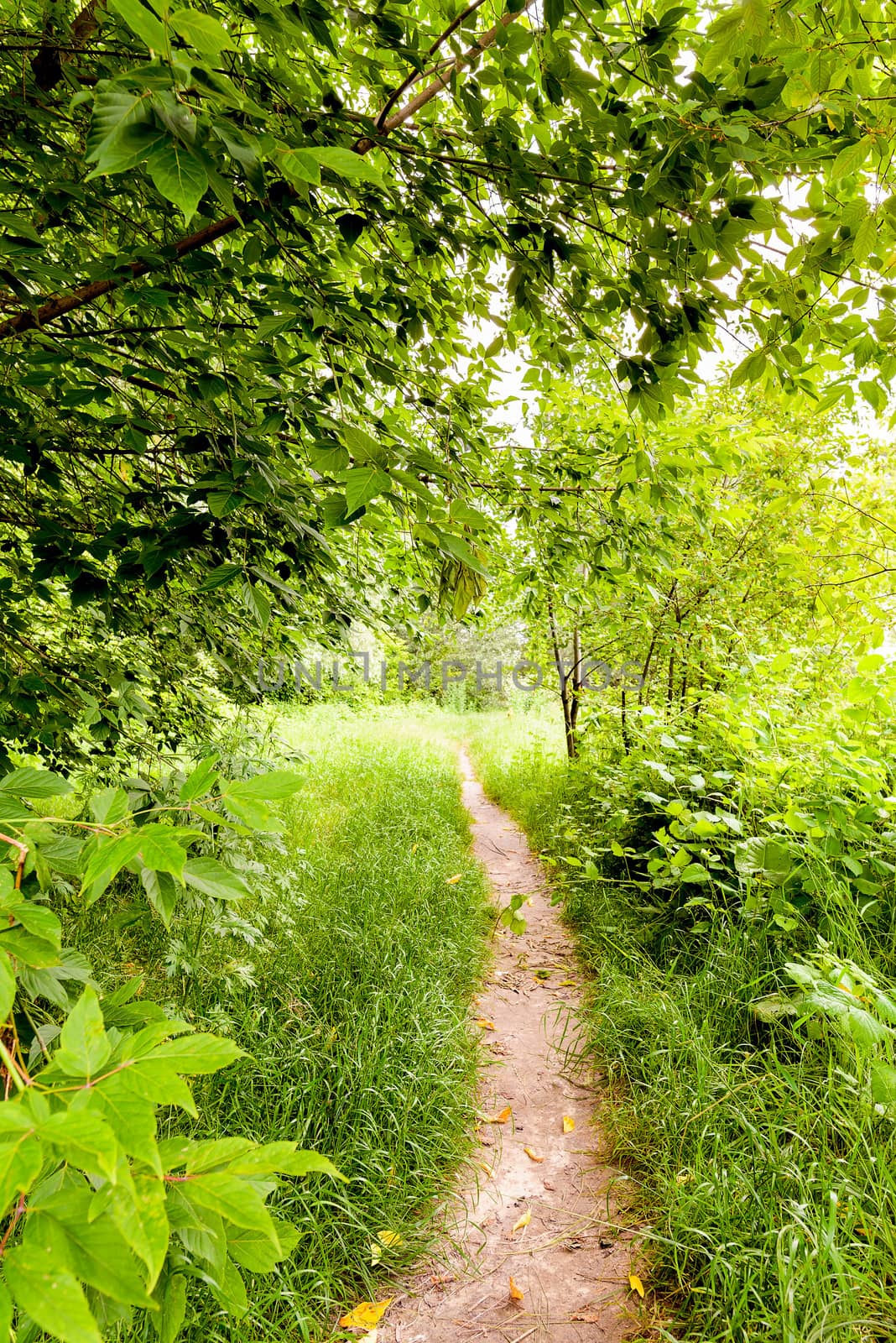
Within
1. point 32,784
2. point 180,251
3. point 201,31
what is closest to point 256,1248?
point 32,784

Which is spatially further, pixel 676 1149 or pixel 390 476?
pixel 676 1149

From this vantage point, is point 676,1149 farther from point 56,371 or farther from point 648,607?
point 648,607

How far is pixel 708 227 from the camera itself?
4.91 ft

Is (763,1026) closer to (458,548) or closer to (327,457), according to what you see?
(458,548)

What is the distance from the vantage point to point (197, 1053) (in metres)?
0.70

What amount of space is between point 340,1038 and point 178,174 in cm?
326

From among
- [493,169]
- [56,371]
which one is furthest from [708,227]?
[56,371]

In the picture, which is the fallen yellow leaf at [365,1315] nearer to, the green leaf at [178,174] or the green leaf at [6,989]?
the green leaf at [6,989]

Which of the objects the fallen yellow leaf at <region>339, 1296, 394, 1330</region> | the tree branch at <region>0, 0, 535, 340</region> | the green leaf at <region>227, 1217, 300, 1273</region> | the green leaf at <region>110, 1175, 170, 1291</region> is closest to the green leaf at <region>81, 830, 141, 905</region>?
the green leaf at <region>110, 1175, 170, 1291</region>

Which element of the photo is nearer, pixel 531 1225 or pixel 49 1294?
pixel 49 1294

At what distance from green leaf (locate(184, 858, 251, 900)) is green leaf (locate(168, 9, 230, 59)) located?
1.21 meters

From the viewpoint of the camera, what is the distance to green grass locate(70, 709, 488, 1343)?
215 cm

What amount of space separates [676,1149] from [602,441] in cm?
320

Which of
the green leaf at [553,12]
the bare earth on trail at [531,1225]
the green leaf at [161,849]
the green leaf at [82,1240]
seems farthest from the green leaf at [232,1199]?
the green leaf at [553,12]
